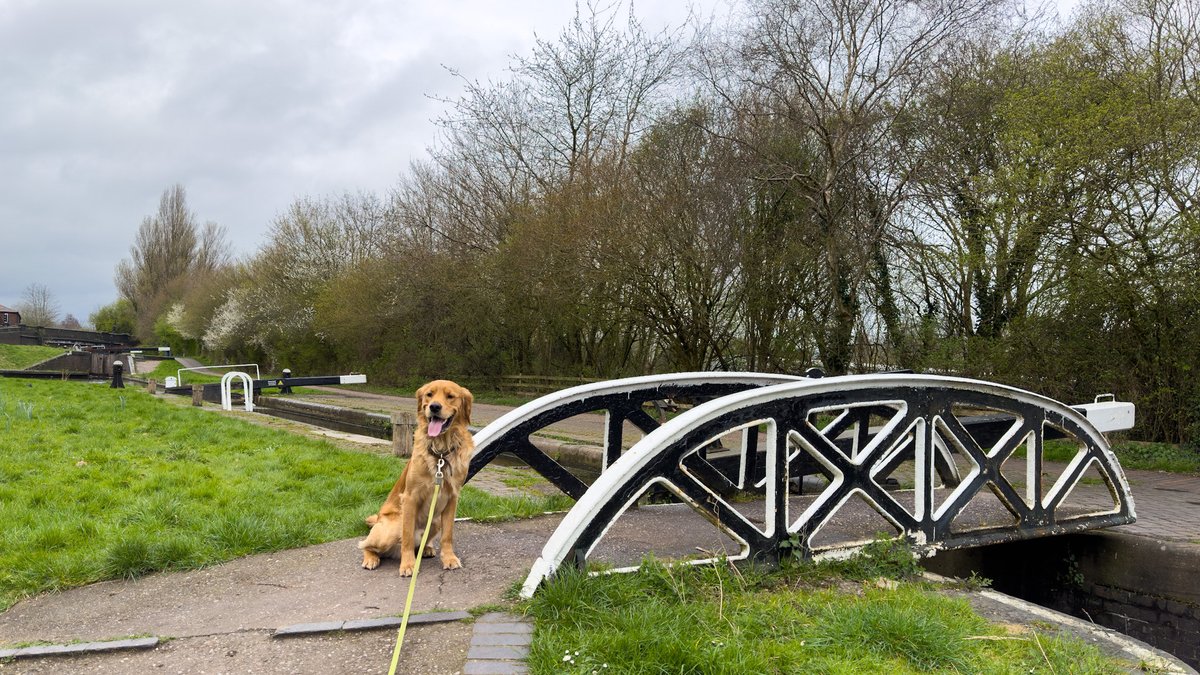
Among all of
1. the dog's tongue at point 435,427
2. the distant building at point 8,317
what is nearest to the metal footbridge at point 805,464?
the dog's tongue at point 435,427

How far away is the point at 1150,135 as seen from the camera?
380 inches

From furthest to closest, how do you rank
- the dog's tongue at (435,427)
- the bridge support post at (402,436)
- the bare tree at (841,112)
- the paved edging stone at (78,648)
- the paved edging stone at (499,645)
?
the bare tree at (841,112) → the bridge support post at (402,436) → the dog's tongue at (435,427) → the paved edging stone at (78,648) → the paved edging stone at (499,645)

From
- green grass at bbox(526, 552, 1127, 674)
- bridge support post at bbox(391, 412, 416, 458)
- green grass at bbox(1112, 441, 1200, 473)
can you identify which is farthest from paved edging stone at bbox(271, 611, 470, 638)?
green grass at bbox(1112, 441, 1200, 473)

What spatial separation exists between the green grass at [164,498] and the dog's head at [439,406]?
5.27 ft

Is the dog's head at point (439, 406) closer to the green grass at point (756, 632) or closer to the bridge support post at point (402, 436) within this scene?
the green grass at point (756, 632)

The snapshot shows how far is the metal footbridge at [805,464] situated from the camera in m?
3.91

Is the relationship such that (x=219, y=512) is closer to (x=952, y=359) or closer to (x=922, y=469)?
(x=922, y=469)

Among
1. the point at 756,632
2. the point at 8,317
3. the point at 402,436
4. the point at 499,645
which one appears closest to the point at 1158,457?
the point at 756,632

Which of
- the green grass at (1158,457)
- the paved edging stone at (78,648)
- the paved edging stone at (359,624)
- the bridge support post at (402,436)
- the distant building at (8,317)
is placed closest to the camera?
the paved edging stone at (78,648)

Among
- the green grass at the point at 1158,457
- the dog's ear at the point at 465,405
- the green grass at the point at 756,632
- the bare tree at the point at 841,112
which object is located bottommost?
the green grass at the point at 1158,457

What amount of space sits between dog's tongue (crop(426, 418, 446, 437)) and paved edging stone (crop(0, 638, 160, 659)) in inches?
57.3

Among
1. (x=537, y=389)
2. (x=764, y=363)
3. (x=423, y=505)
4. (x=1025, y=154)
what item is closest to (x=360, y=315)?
(x=537, y=389)

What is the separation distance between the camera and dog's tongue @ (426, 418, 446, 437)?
4.09m

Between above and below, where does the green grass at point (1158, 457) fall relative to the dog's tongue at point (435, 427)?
below
